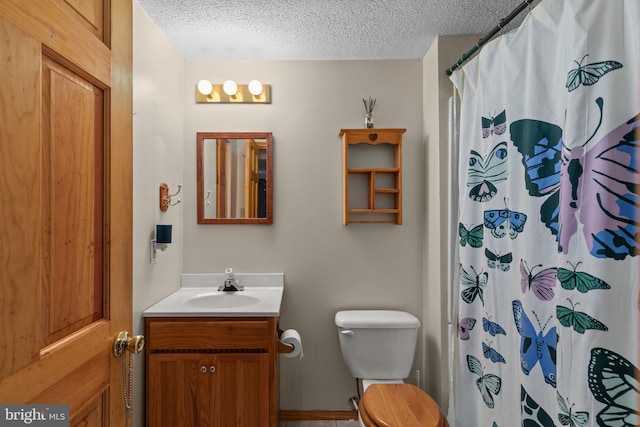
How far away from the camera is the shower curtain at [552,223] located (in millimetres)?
941

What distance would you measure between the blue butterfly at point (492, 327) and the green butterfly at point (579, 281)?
0.44 metres

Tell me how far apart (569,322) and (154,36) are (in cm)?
222

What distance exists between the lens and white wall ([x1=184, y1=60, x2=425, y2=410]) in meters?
2.40

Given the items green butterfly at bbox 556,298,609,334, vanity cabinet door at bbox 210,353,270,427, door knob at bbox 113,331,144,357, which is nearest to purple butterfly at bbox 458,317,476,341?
green butterfly at bbox 556,298,609,334

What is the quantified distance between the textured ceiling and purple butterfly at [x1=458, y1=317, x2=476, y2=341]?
1472mm

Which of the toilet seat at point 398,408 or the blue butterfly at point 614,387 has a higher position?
the blue butterfly at point 614,387

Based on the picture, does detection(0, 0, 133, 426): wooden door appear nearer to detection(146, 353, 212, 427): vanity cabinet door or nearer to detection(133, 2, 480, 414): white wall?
detection(146, 353, 212, 427): vanity cabinet door

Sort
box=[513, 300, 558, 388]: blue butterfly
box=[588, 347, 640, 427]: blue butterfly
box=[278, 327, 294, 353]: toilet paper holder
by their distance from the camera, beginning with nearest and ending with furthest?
box=[588, 347, 640, 427]: blue butterfly, box=[513, 300, 558, 388]: blue butterfly, box=[278, 327, 294, 353]: toilet paper holder

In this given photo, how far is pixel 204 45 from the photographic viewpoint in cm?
222

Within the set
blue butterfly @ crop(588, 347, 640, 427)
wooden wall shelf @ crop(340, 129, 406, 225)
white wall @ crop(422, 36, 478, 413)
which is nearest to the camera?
blue butterfly @ crop(588, 347, 640, 427)

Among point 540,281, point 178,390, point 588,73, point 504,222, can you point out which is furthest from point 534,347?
point 178,390

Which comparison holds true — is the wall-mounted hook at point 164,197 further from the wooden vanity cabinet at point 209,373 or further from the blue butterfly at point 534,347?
the blue butterfly at point 534,347

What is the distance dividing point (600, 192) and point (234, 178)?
Answer: 1.92 meters

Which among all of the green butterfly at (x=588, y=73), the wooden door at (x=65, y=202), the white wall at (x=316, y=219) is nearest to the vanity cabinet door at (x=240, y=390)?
the white wall at (x=316, y=219)
